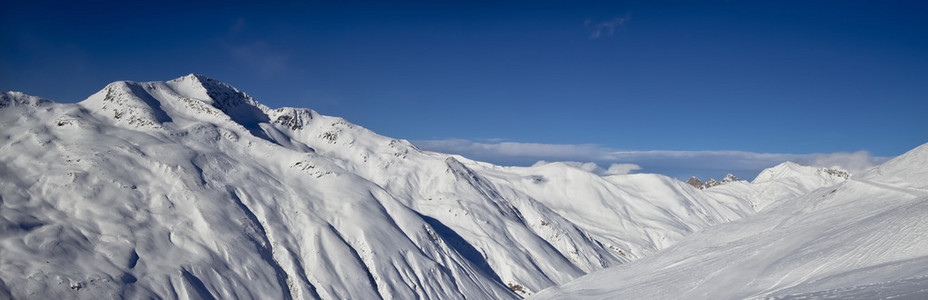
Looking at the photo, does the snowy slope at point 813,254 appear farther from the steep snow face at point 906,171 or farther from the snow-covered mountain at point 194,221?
→ the snow-covered mountain at point 194,221

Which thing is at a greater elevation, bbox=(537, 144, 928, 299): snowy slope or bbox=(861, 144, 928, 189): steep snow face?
bbox=(861, 144, 928, 189): steep snow face

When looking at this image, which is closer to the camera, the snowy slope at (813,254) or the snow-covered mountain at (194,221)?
the snowy slope at (813,254)

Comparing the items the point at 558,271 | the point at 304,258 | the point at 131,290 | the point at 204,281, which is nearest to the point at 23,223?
the point at 131,290

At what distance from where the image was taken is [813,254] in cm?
1496

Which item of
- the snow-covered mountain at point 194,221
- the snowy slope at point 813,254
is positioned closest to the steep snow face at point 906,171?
the snowy slope at point 813,254

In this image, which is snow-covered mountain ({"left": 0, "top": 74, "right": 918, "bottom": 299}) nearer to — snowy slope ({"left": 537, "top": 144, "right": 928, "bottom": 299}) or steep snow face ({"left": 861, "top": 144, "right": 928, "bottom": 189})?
steep snow face ({"left": 861, "top": 144, "right": 928, "bottom": 189})

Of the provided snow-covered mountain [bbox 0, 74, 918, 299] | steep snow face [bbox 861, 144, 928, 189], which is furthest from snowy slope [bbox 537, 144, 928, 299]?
snow-covered mountain [bbox 0, 74, 918, 299]

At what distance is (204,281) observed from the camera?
114312mm

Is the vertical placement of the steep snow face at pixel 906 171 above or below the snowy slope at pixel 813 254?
above

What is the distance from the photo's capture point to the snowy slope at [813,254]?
11516mm

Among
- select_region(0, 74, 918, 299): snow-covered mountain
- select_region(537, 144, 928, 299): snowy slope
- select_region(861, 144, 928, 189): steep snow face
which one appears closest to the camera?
select_region(537, 144, 928, 299): snowy slope

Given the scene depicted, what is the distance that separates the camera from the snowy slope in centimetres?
1152

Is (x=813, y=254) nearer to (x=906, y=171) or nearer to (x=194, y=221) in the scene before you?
(x=906, y=171)

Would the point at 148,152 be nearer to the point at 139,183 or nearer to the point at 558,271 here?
the point at 139,183
